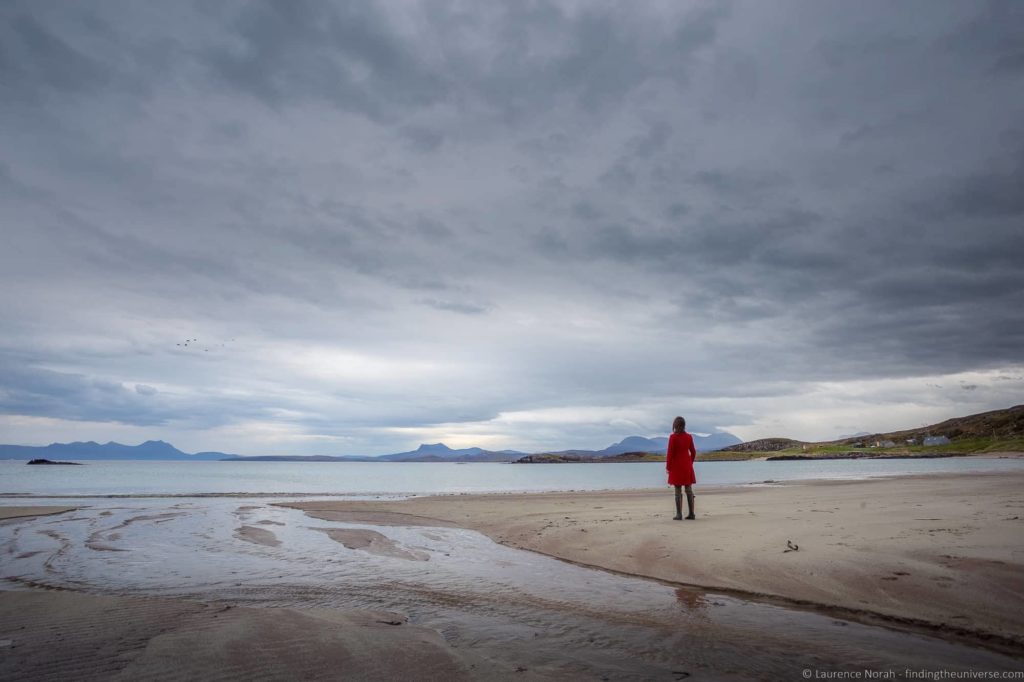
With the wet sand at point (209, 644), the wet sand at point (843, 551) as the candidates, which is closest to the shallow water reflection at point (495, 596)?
the wet sand at point (209, 644)

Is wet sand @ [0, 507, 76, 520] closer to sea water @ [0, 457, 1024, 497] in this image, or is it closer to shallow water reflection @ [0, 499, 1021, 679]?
shallow water reflection @ [0, 499, 1021, 679]

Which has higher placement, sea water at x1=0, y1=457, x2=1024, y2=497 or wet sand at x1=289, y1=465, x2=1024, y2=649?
wet sand at x1=289, y1=465, x2=1024, y2=649

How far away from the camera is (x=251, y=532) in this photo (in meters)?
16.1

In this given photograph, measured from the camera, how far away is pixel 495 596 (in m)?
8.52

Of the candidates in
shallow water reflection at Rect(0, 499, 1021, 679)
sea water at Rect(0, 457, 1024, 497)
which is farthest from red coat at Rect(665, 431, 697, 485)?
sea water at Rect(0, 457, 1024, 497)

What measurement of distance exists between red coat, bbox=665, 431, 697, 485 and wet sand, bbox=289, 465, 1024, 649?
A: 1323mm

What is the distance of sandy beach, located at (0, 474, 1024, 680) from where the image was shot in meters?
5.42

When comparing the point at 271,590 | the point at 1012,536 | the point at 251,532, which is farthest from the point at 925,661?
the point at 251,532

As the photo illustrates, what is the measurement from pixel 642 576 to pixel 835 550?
12.0 ft

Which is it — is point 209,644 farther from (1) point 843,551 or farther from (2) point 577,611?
(1) point 843,551

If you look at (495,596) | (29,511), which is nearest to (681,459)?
(495,596)

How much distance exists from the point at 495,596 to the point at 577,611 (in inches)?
61.2

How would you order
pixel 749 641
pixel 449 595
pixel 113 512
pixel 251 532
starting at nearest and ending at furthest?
pixel 749 641, pixel 449 595, pixel 251 532, pixel 113 512

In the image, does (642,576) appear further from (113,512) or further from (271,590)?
(113,512)
